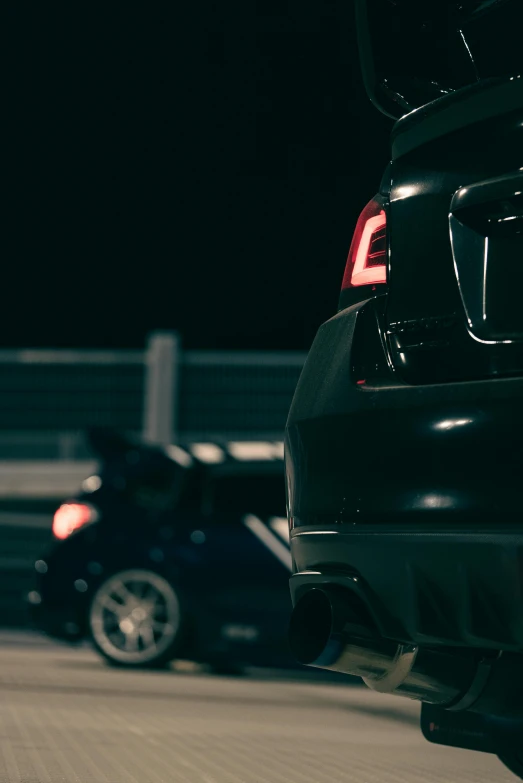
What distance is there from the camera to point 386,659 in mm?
3686

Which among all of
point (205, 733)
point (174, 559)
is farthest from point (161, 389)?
point (205, 733)

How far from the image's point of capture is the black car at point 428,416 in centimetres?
338

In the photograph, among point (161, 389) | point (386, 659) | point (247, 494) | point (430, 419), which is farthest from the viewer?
point (161, 389)

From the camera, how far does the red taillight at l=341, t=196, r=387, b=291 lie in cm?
394

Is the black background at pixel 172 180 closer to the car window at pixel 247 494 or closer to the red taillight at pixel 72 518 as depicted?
the red taillight at pixel 72 518

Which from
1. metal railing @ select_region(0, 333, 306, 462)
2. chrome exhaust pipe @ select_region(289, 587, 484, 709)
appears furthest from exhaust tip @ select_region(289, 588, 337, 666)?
metal railing @ select_region(0, 333, 306, 462)

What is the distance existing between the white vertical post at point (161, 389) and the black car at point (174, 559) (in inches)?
219

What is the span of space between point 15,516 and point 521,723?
11.2 m

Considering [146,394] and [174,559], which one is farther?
[146,394]

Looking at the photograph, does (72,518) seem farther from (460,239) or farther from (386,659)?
(460,239)

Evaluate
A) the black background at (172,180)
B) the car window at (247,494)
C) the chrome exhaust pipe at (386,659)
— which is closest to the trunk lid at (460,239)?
the chrome exhaust pipe at (386,659)

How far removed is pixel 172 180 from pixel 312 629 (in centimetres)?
2658

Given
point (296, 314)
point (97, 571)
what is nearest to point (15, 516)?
point (97, 571)

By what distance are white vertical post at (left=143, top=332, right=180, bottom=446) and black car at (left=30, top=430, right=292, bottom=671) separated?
5.56 meters
